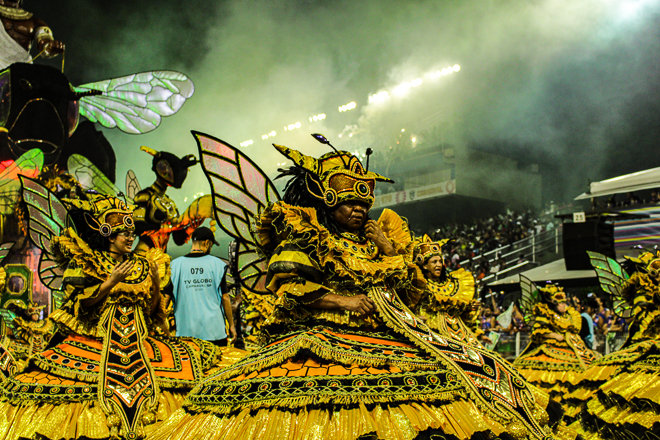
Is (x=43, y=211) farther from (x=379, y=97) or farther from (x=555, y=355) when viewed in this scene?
(x=379, y=97)

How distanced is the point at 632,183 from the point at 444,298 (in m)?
9.18

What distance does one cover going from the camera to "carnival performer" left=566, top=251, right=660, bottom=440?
4797 mm

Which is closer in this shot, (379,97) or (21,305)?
(21,305)

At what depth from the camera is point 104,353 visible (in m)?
4.10

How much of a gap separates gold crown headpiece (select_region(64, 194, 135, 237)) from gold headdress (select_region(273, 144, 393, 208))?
218cm

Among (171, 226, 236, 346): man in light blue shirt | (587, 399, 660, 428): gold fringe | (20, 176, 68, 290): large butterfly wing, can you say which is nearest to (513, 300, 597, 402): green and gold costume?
(587, 399, 660, 428): gold fringe

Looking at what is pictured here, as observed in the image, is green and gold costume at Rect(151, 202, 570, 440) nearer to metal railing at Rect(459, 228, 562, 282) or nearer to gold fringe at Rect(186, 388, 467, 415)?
gold fringe at Rect(186, 388, 467, 415)

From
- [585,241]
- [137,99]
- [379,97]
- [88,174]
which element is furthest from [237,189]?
[379,97]

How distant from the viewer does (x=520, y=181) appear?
73.8ft

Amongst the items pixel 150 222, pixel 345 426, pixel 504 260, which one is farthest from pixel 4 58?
pixel 504 260

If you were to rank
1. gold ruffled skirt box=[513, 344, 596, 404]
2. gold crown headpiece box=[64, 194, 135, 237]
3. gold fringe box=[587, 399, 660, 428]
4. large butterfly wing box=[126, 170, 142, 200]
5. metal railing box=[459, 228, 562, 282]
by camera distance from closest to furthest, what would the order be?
gold crown headpiece box=[64, 194, 135, 237] → gold fringe box=[587, 399, 660, 428] → gold ruffled skirt box=[513, 344, 596, 404] → large butterfly wing box=[126, 170, 142, 200] → metal railing box=[459, 228, 562, 282]

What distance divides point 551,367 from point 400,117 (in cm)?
1669

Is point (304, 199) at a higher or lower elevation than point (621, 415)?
higher

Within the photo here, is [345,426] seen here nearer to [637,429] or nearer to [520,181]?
[637,429]
